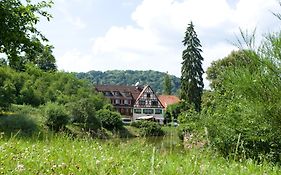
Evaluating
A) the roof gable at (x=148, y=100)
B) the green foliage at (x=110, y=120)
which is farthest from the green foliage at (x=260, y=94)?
the roof gable at (x=148, y=100)

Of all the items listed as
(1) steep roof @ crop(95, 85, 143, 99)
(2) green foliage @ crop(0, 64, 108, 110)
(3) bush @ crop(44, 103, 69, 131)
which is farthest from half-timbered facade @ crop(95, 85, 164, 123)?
(3) bush @ crop(44, 103, 69, 131)

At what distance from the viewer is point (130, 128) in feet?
160

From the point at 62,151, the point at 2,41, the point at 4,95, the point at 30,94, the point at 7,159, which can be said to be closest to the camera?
the point at 7,159

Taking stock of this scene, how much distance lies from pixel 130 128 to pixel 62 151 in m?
43.6

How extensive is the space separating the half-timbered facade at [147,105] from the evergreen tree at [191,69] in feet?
94.7

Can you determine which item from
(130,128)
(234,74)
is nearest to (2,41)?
(234,74)

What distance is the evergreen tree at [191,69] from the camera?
48312 millimetres

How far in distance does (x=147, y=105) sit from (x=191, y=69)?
103 feet

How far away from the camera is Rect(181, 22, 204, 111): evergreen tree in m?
48.3

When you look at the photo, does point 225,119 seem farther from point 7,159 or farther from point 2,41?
point 7,159

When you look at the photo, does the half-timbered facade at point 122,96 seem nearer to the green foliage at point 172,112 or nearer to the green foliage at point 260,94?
the green foliage at point 172,112

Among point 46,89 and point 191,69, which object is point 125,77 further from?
point 191,69

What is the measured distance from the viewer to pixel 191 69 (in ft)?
Result: 163

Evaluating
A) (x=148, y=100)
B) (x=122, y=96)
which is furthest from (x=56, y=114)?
(x=122, y=96)
